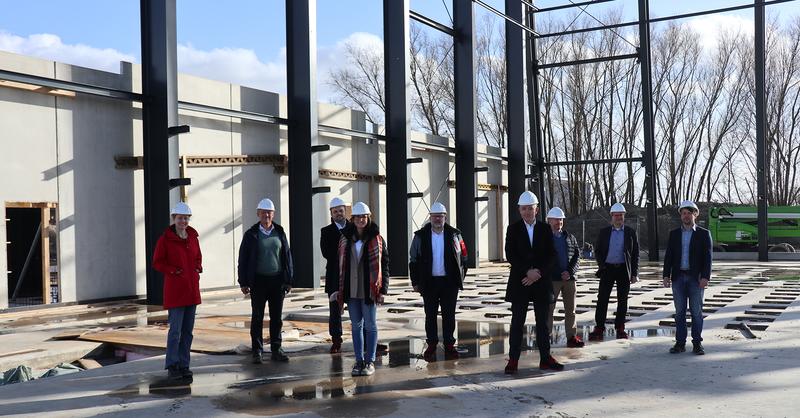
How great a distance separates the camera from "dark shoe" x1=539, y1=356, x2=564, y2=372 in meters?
7.33

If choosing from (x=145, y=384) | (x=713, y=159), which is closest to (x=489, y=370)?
(x=145, y=384)

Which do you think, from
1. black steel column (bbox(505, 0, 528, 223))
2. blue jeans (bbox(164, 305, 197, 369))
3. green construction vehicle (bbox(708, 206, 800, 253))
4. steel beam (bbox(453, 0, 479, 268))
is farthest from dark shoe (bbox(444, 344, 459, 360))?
green construction vehicle (bbox(708, 206, 800, 253))

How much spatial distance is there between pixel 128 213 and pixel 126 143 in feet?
4.36

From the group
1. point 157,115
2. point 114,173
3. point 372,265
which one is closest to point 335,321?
point 372,265

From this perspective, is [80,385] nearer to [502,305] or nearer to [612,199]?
[502,305]

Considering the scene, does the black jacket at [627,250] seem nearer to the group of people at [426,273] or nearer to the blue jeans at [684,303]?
the group of people at [426,273]

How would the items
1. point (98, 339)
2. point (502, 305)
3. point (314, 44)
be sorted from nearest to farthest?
1. point (98, 339)
2. point (502, 305)
3. point (314, 44)

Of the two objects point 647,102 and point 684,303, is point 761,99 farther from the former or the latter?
point 684,303

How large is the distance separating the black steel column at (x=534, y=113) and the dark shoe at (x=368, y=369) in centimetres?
2186

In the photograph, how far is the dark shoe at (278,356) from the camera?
7.87m

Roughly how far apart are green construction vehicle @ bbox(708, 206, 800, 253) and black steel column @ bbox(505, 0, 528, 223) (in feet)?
28.2

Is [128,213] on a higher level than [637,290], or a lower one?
higher

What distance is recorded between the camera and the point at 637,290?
16.0 meters

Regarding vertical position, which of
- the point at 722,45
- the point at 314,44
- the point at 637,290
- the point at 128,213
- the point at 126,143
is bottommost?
the point at 637,290
